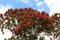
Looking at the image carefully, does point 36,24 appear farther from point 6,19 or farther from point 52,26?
point 6,19

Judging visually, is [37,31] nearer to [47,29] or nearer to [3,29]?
[47,29]

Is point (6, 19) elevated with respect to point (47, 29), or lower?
elevated

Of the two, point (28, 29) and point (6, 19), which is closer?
point (28, 29)

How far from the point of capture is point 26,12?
19359mm

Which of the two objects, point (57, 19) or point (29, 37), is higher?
point (57, 19)

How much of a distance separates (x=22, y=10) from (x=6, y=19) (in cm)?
148

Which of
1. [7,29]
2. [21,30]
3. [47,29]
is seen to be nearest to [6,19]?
[7,29]

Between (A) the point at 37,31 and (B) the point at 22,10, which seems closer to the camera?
(A) the point at 37,31

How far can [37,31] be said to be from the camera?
18.6 m

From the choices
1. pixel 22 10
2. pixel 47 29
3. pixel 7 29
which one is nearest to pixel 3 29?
pixel 7 29

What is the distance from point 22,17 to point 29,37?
5.43ft

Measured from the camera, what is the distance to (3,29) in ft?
65.4

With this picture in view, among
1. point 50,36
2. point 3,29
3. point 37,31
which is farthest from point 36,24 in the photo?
point 3,29

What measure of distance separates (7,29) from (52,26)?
3583mm
